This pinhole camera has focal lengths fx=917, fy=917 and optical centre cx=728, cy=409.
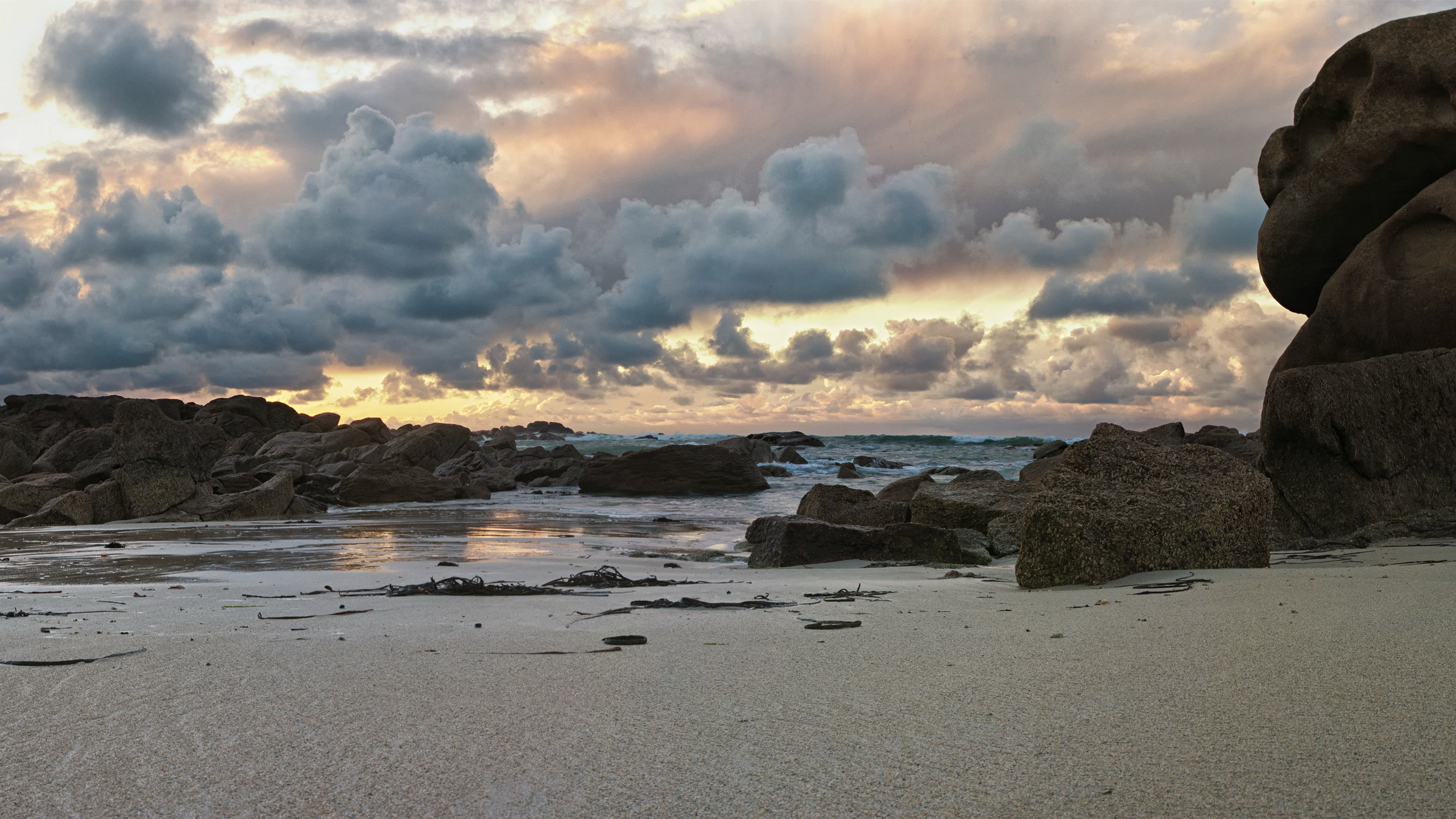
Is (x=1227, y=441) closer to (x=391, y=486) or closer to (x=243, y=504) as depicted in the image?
(x=391, y=486)

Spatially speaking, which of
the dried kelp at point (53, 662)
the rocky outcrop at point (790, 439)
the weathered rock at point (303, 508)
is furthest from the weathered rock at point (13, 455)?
the rocky outcrop at point (790, 439)

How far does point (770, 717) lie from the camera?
1714mm

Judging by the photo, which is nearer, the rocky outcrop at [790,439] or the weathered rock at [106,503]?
the weathered rock at [106,503]

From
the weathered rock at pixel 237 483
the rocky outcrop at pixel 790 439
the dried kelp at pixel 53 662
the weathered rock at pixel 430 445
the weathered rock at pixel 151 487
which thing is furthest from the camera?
the rocky outcrop at pixel 790 439

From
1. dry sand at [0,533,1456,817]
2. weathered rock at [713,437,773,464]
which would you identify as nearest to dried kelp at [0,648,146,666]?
dry sand at [0,533,1456,817]

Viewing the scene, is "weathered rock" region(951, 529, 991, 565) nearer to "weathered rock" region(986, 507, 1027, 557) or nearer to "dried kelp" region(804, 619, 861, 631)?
"weathered rock" region(986, 507, 1027, 557)

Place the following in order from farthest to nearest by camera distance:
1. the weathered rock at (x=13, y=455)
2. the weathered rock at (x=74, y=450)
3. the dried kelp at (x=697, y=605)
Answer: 1. the weathered rock at (x=74, y=450)
2. the weathered rock at (x=13, y=455)
3. the dried kelp at (x=697, y=605)

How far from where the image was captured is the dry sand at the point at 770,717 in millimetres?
1322

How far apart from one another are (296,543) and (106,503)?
430cm

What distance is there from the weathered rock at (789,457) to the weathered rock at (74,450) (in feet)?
55.2

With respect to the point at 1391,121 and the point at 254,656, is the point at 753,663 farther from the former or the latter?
the point at 1391,121

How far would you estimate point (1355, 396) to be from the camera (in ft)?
18.9

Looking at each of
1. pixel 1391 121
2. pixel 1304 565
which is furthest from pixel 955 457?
pixel 1304 565

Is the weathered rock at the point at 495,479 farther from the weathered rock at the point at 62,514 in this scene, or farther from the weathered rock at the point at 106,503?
the weathered rock at the point at 62,514
